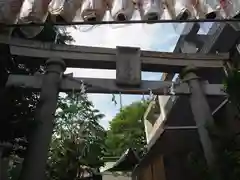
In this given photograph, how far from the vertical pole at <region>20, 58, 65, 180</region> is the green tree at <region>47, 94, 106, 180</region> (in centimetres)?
188

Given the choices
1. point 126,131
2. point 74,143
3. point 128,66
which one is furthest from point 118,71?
point 126,131

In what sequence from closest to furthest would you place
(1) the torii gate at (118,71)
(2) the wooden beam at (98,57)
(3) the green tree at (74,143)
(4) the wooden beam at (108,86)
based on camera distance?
(1) the torii gate at (118,71) → (4) the wooden beam at (108,86) → (2) the wooden beam at (98,57) → (3) the green tree at (74,143)

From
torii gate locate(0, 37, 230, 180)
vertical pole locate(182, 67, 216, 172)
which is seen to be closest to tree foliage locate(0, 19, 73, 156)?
Result: torii gate locate(0, 37, 230, 180)

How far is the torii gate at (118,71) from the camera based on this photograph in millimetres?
6617

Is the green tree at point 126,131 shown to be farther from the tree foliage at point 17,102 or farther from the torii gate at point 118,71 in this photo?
the tree foliage at point 17,102

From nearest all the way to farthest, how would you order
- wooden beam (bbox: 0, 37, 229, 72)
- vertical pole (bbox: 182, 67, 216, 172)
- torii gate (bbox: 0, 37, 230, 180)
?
vertical pole (bbox: 182, 67, 216, 172)
torii gate (bbox: 0, 37, 230, 180)
wooden beam (bbox: 0, 37, 229, 72)

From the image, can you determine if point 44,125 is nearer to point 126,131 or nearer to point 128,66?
point 128,66

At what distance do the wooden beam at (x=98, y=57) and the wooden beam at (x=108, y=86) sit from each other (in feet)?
1.53

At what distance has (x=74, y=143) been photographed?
1147 centimetres

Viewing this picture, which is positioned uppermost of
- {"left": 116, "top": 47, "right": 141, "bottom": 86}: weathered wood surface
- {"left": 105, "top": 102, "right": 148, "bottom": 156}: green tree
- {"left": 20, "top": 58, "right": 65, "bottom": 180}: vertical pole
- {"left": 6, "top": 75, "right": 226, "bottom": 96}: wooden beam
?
{"left": 105, "top": 102, "right": 148, "bottom": 156}: green tree

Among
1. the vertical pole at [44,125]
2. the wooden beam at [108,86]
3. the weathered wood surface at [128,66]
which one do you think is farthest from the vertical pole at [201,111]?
the vertical pole at [44,125]

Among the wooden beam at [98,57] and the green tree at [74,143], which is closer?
the wooden beam at [98,57]

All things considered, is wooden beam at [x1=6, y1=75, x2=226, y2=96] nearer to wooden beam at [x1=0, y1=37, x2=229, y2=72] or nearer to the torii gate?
the torii gate

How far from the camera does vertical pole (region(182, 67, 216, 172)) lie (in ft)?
20.6
